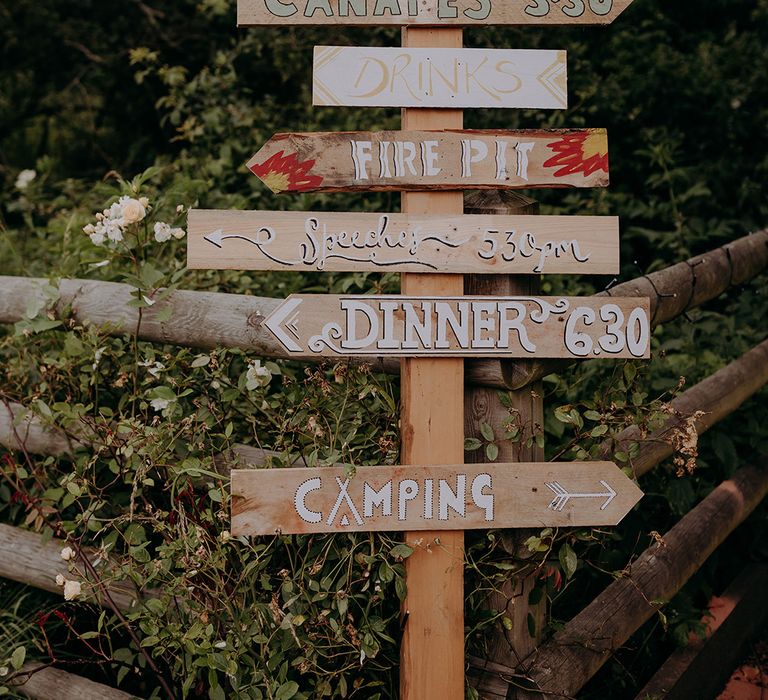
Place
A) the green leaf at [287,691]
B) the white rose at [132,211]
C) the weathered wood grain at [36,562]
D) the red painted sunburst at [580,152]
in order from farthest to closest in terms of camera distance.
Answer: the weathered wood grain at [36,562]
the white rose at [132,211]
the red painted sunburst at [580,152]
the green leaf at [287,691]

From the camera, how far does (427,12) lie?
2031 millimetres

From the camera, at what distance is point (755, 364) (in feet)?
10.9

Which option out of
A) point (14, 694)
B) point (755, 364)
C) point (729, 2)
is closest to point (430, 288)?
point (14, 694)

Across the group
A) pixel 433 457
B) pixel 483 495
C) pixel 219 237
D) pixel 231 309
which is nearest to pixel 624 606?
pixel 483 495

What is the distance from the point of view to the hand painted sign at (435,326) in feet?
6.56

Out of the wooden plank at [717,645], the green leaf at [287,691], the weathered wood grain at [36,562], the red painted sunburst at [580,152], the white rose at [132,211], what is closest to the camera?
the green leaf at [287,691]

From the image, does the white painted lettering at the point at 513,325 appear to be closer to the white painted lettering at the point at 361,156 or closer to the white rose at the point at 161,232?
the white painted lettering at the point at 361,156

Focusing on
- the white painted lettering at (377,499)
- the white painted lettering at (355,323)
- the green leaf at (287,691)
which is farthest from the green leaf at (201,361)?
the green leaf at (287,691)

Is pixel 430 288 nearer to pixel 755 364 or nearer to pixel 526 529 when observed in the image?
pixel 526 529

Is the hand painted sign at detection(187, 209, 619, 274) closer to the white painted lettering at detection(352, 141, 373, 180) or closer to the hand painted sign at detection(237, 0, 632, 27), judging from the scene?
the white painted lettering at detection(352, 141, 373, 180)

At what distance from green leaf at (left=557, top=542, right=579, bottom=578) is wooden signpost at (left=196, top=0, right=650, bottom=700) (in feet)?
0.24

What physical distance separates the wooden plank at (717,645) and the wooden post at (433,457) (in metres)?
0.78

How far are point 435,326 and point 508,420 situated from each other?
28 centimetres

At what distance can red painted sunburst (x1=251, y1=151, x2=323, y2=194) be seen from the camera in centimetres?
201
